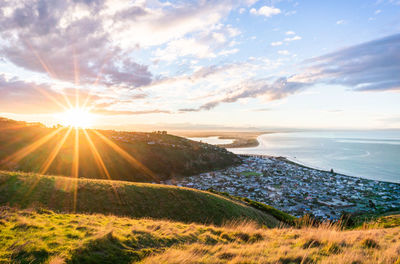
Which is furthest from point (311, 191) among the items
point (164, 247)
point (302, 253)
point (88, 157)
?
point (88, 157)

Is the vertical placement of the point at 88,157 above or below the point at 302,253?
below

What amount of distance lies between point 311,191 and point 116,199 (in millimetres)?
42818

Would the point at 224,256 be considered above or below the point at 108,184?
above

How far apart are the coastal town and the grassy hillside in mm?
16011

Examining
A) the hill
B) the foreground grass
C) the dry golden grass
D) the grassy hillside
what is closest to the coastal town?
the hill

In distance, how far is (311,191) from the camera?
→ 4447 cm

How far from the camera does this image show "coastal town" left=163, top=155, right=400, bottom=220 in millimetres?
36188

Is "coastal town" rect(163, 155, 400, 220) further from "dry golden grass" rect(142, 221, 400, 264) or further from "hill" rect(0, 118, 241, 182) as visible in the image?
"dry golden grass" rect(142, 221, 400, 264)

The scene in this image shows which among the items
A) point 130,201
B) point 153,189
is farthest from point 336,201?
point 130,201

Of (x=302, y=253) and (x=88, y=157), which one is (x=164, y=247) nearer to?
(x=302, y=253)

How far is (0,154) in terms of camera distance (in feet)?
127

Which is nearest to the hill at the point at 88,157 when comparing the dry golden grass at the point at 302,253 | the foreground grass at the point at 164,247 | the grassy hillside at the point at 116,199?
the grassy hillside at the point at 116,199

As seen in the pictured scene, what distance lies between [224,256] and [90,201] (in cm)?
1558

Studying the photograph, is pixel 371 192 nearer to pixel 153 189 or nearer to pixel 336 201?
pixel 336 201
